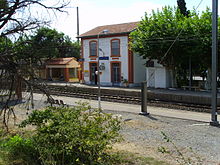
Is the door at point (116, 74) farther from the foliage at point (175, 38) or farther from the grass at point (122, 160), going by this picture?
the grass at point (122, 160)

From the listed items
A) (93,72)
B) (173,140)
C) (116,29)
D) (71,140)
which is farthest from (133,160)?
(93,72)

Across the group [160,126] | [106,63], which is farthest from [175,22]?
[160,126]

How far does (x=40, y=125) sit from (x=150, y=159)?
3083mm

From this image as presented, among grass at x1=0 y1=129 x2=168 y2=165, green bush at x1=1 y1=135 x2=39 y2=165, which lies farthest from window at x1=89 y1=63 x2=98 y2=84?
green bush at x1=1 y1=135 x2=39 y2=165

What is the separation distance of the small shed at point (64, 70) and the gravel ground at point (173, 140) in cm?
2544

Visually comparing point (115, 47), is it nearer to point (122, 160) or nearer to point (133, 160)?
point (133, 160)

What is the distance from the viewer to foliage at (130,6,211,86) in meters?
23.1

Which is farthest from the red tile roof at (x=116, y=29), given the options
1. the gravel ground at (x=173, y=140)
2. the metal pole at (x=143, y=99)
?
the gravel ground at (x=173, y=140)

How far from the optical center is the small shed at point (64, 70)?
3972 centimetres

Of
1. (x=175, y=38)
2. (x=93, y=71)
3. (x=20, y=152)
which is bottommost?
(x=20, y=152)

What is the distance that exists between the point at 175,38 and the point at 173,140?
15.7 meters

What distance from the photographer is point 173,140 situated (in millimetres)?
10023

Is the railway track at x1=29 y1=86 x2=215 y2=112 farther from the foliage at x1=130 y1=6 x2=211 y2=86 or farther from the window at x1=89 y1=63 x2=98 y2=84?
the window at x1=89 y1=63 x2=98 y2=84

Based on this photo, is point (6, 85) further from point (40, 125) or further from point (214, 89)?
point (214, 89)
